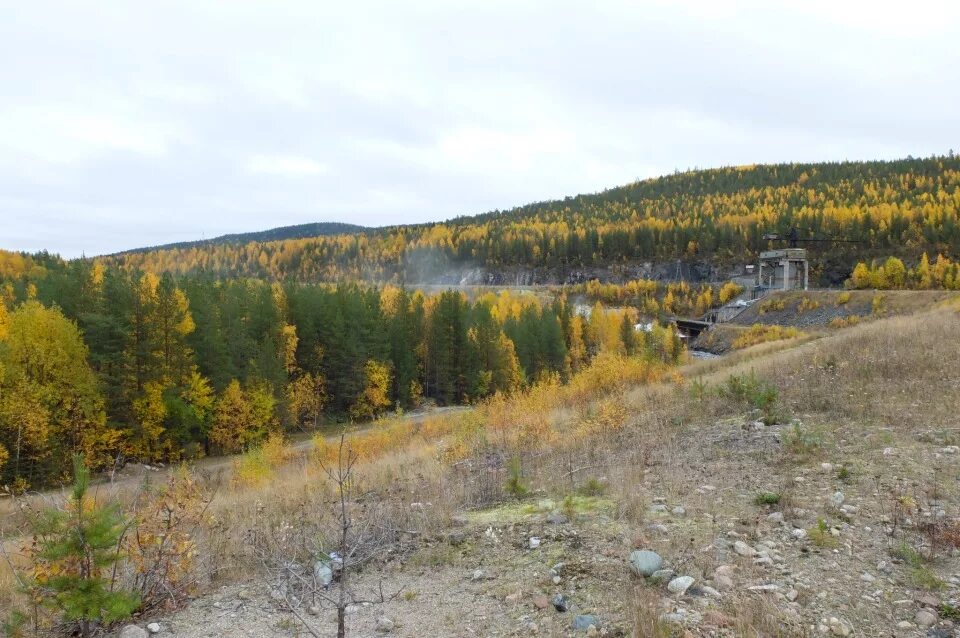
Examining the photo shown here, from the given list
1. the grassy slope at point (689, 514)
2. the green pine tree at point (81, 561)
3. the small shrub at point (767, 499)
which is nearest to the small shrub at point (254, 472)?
the grassy slope at point (689, 514)

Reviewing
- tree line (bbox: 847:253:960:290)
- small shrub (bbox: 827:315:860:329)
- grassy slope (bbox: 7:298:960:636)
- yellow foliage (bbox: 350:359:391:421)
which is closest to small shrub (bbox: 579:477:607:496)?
grassy slope (bbox: 7:298:960:636)

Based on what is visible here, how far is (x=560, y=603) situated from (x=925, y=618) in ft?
10.2

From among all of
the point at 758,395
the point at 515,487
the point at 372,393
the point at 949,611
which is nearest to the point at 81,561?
the point at 515,487

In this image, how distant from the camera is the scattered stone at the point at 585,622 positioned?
5176mm

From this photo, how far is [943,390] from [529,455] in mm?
8363

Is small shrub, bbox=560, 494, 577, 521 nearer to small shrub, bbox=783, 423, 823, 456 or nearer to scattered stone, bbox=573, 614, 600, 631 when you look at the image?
scattered stone, bbox=573, 614, 600, 631

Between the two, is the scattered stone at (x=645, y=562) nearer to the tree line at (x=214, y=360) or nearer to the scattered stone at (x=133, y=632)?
the scattered stone at (x=133, y=632)

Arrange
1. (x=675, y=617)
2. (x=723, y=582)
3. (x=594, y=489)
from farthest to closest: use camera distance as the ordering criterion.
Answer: (x=594, y=489) → (x=723, y=582) → (x=675, y=617)

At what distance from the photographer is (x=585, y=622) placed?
206 inches

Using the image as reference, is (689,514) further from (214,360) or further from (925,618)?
(214,360)

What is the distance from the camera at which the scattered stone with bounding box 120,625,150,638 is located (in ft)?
20.0

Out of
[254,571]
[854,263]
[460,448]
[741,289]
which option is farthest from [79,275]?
[854,263]

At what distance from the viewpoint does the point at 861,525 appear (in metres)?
6.44

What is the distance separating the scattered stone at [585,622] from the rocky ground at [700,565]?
2cm
